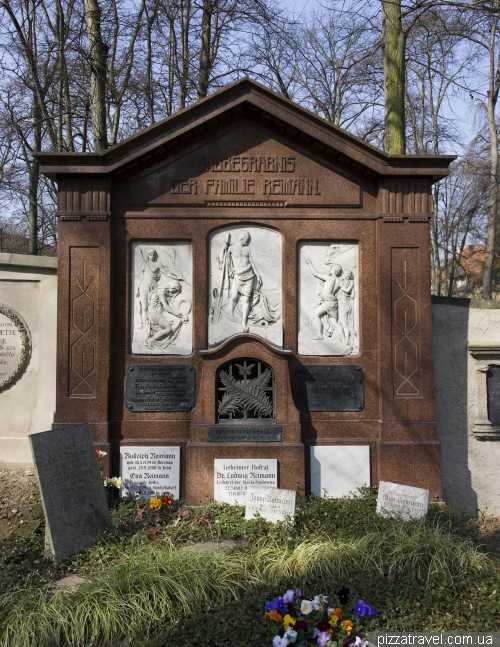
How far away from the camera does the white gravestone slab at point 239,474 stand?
708 centimetres

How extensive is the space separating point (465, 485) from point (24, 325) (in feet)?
20.6

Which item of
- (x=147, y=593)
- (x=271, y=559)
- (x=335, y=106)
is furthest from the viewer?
(x=335, y=106)

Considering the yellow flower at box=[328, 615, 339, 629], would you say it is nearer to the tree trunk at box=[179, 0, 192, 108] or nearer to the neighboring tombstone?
the neighboring tombstone

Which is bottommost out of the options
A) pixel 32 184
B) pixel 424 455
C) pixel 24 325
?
Answer: pixel 424 455

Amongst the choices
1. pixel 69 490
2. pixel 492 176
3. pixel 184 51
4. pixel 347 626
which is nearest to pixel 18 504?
pixel 69 490

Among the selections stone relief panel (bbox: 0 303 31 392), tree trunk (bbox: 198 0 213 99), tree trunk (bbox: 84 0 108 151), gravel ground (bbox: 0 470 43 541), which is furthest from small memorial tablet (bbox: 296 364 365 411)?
tree trunk (bbox: 198 0 213 99)

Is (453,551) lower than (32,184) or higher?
lower

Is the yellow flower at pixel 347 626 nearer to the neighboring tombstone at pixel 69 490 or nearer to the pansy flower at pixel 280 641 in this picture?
the pansy flower at pixel 280 641

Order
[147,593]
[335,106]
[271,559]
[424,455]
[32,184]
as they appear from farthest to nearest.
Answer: [335,106] < [32,184] < [424,455] < [271,559] < [147,593]

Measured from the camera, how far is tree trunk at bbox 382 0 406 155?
1030 centimetres

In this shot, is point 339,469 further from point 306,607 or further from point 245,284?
point 306,607

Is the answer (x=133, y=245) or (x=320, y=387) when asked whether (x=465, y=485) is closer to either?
(x=320, y=387)

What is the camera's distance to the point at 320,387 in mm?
7453

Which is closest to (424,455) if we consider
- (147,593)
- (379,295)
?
(379,295)
